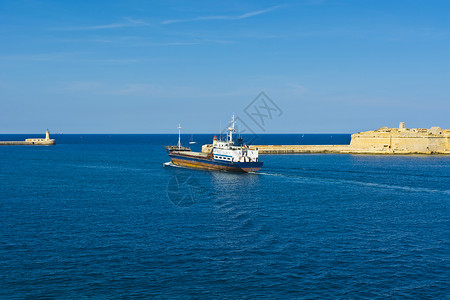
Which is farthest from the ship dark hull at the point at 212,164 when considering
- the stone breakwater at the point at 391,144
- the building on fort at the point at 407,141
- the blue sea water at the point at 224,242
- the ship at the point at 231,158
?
the building on fort at the point at 407,141

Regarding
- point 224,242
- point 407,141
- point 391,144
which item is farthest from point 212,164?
point 407,141

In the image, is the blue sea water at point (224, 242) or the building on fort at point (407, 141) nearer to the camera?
the blue sea water at point (224, 242)

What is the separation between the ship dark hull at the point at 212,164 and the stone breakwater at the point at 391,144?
95.5 feet

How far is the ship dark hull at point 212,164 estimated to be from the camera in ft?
244

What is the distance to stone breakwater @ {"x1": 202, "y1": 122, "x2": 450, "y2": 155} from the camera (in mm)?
121119

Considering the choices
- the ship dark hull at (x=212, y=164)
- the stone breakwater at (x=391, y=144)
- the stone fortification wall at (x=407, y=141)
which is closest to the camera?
the ship dark hull at (x=212, y=164)

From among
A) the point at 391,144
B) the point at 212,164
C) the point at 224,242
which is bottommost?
the point at 224,242

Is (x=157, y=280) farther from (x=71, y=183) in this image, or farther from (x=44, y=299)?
(x=71, y=183)

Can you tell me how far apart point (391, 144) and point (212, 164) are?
67107 millimetres

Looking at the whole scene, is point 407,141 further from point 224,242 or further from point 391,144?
point 224,242

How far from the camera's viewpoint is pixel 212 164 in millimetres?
79500

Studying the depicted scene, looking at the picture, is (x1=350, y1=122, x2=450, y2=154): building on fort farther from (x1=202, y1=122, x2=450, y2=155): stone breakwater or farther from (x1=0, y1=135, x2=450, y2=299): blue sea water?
(x1=0, y1=135, x2=450, y2=299): blue sea water

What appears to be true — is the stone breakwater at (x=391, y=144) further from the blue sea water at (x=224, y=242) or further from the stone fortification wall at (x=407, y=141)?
the blue sea water at (x=224, y=242)

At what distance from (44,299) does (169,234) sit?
11694 millimetres
